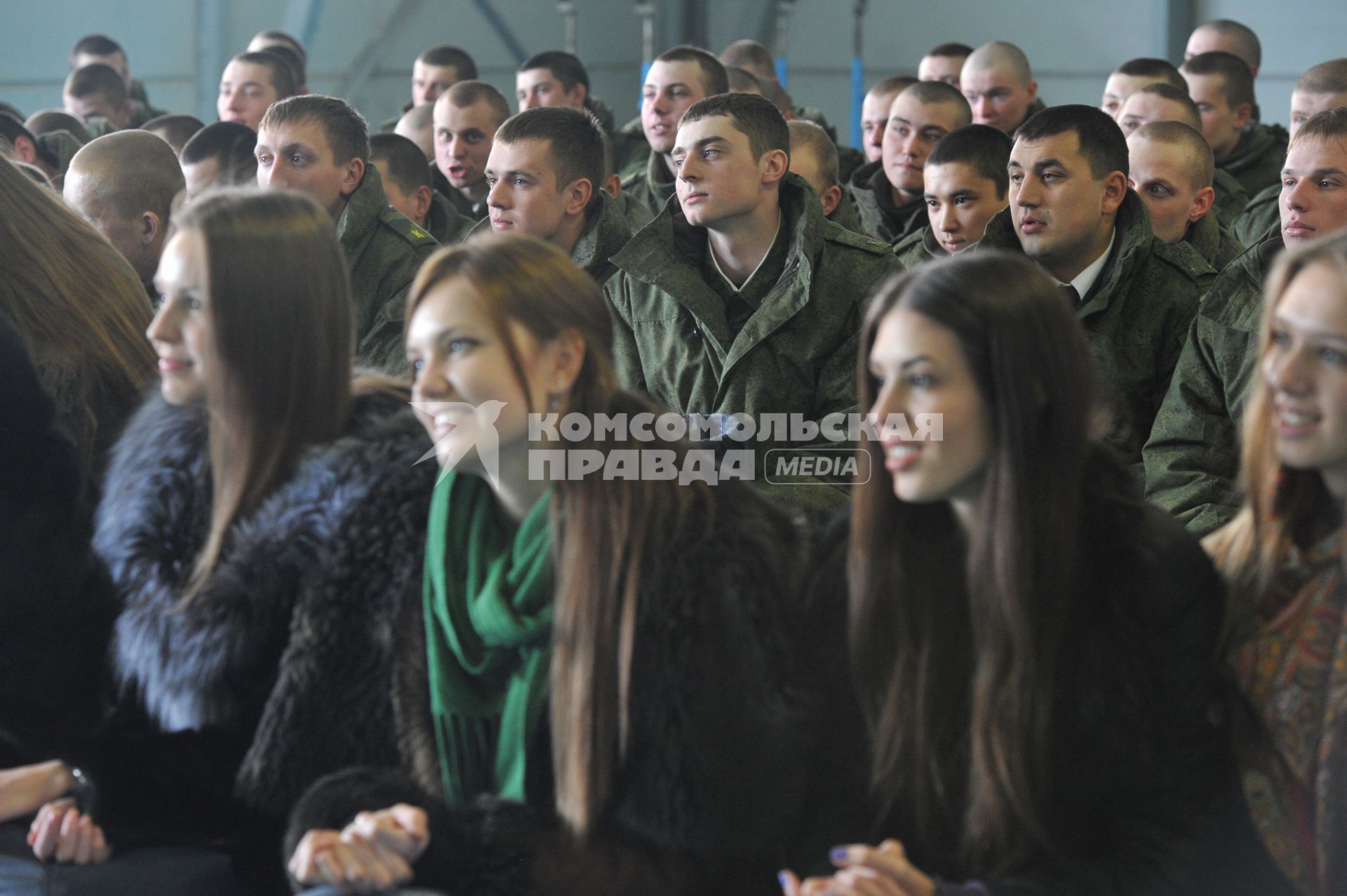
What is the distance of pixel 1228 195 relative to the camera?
17.4ft

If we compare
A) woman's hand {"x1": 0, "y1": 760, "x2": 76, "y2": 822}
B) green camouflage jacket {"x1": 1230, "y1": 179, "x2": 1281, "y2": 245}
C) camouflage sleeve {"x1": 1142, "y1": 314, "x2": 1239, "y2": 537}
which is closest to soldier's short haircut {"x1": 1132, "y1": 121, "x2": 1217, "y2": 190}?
green camouflage jacket {"x1": 1230, "y1": 179, "x2": 1281, "y2": 245}

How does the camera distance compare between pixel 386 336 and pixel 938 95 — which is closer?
pixel 386 336

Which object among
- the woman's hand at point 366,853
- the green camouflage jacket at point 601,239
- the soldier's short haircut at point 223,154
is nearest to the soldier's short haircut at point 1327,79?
the green camouflage jacket at point 601,239

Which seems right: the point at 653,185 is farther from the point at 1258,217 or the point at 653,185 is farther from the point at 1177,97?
the point at 1258,217

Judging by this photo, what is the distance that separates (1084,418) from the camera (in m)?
1.56

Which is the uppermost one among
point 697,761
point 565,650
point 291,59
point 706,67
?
point 291,59

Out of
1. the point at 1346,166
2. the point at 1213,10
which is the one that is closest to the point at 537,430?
the point at 1346,166

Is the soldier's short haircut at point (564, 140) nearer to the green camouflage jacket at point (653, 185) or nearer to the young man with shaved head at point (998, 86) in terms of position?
the green camouflage jacket at point (653, 185)

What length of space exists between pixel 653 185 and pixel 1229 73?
2.36 m

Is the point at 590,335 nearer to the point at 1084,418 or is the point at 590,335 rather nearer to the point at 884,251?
the point at 1084,418

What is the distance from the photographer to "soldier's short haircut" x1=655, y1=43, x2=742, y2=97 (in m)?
5.45

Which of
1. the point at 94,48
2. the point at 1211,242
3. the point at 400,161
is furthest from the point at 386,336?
the point at 94,48

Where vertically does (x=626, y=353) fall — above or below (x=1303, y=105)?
below

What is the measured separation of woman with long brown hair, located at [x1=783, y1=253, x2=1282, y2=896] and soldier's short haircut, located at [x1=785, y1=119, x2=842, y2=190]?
317 centimetres
